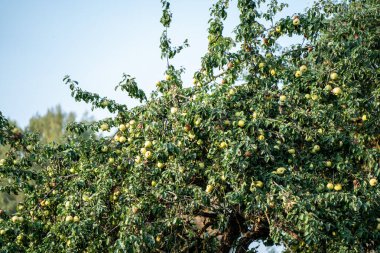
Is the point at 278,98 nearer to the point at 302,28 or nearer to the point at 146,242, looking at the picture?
the point at 302,28

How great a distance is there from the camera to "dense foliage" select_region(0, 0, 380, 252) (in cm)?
429

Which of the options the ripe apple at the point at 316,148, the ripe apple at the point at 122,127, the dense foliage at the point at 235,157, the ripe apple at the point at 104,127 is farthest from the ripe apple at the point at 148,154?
the ripe apple at the point at 316,148

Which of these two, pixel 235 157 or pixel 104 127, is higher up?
pixel 104 127

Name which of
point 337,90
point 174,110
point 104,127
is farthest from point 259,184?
point 104,127

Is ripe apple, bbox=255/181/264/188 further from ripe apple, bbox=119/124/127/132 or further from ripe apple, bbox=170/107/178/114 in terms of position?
ripe apple, bbox=119/124/127/132

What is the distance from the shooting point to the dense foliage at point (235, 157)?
429 cm

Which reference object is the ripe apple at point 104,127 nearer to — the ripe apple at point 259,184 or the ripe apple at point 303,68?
the ripe apple at point 259,184

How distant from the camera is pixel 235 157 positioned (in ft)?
13.8

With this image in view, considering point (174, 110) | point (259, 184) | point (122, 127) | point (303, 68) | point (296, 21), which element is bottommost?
point (259, 184)

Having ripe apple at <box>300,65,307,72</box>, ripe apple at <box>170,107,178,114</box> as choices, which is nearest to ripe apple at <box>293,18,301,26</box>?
ripe apple at <box>300,65,307,72</box>

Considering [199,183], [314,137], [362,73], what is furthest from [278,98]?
[199,183]

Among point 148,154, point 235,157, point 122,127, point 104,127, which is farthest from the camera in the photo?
point 104,127

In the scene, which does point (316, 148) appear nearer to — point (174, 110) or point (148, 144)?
point (174, 110)

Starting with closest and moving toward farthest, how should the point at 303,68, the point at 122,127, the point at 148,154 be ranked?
the point at 148,154 < the point at 122,127 < the point at 303,68
